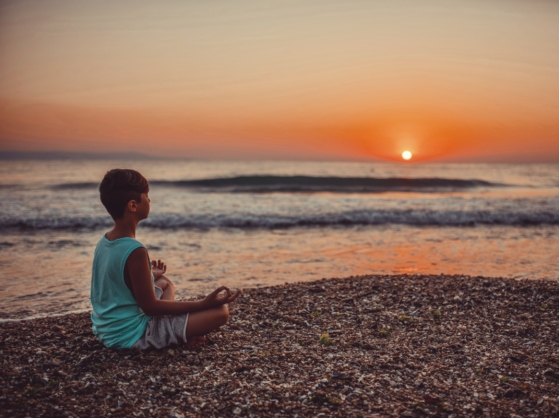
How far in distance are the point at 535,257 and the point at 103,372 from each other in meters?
10.3

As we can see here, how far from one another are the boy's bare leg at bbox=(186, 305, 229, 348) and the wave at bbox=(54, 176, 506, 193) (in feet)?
96.7

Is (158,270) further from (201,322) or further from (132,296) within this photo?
(201,322)

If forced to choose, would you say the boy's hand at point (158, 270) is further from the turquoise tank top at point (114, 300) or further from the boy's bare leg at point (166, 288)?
the turquoise tank top at point (114, 300)

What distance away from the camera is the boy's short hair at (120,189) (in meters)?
3.94

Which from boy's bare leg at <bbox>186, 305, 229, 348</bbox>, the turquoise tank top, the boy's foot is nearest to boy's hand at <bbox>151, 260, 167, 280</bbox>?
the turquoise tank top

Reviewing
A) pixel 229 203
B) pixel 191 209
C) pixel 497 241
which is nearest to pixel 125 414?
pixel 497 241

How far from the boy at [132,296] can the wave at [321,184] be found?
29.5 m

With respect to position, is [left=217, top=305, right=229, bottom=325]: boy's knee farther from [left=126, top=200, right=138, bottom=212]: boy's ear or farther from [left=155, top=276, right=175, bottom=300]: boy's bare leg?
[left=126, top=200, right=138, bottom=212]: boy's ear

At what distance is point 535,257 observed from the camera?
10656 millimetres

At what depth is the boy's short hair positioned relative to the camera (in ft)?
12.9

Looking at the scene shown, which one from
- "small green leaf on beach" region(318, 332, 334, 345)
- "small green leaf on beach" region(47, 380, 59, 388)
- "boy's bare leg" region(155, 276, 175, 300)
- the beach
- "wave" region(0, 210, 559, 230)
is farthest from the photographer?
"wave" region(0, 210, 559, 230)

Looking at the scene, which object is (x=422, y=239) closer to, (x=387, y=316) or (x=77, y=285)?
(x=387, y=316)

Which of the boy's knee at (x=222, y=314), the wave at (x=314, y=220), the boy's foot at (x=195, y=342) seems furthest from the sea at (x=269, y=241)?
the boy's knee at (x=222, y=314)

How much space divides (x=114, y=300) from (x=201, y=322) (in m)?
0.85
